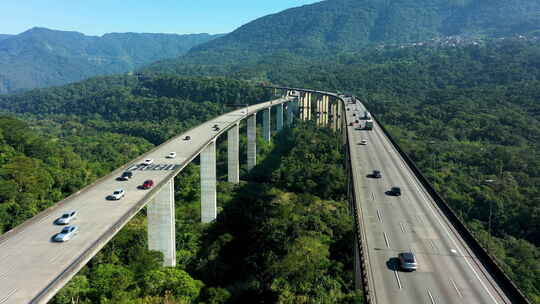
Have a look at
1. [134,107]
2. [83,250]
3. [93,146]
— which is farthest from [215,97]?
[83,250]

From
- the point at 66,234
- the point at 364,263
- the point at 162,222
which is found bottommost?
the point at 162,222

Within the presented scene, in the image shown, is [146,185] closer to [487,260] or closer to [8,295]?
[8,295]

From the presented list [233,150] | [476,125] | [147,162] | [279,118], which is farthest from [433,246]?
[279,118]

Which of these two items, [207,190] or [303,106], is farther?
[303,106]

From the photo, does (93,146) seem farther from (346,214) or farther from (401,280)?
(401,280)

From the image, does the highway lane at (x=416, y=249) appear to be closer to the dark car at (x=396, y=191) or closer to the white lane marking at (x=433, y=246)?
the white lane marking at (x=433, y=246)

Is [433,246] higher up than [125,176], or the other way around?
[125,176]

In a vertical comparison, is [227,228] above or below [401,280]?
below

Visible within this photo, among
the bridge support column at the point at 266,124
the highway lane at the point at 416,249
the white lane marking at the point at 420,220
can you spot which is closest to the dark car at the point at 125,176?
the highway lane at the point at 416,249
